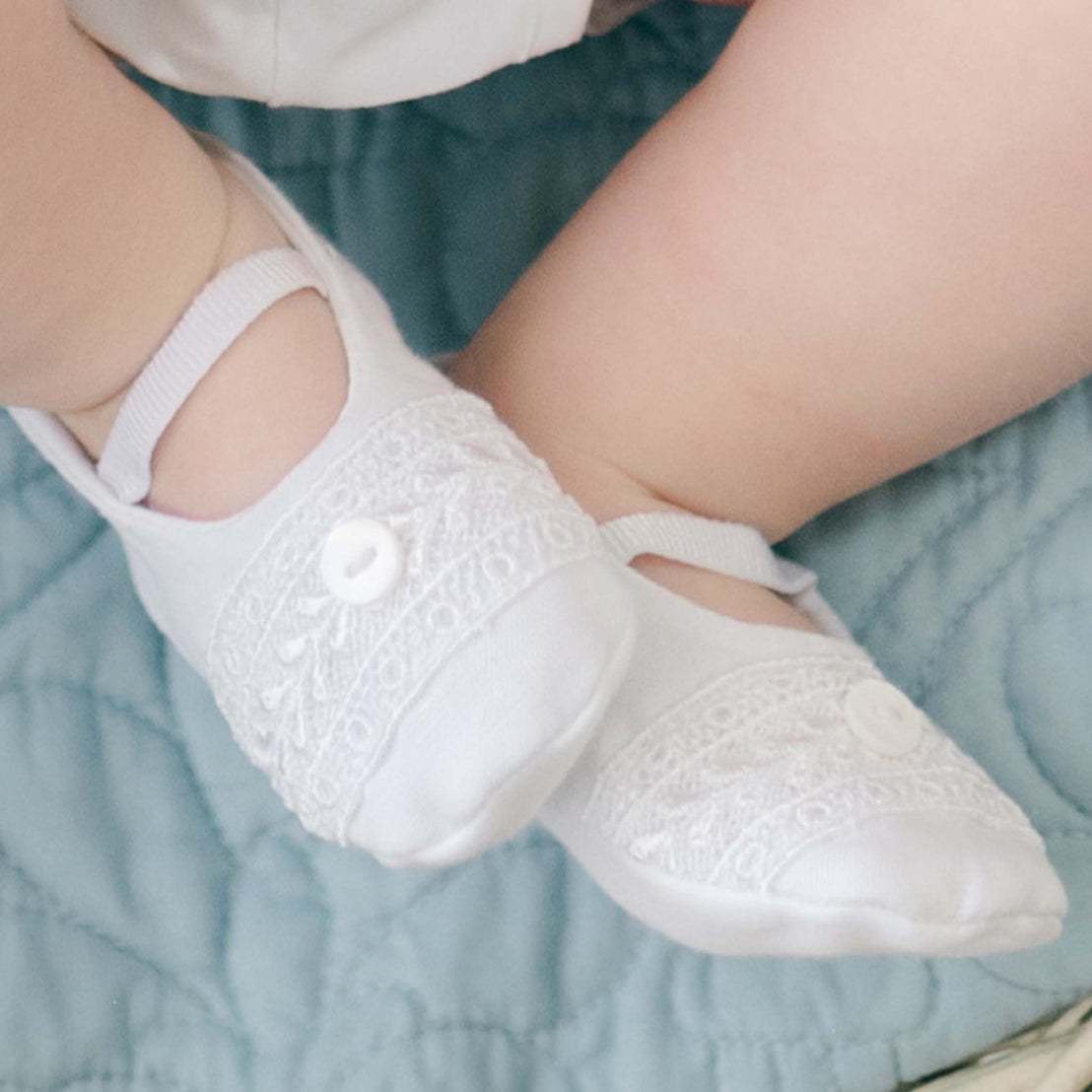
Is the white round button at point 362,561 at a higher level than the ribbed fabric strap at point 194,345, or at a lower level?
lower

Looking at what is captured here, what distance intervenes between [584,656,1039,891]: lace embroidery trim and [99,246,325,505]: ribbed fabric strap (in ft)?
0.65

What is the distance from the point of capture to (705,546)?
1.59 ft

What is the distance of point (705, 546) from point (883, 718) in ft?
0.33

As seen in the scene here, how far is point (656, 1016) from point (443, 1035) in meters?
0.10

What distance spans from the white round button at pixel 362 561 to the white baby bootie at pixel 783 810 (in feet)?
0.35

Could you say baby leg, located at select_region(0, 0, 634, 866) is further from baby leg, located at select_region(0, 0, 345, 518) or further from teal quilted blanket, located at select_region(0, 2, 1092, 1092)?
teal quilted blanket, located at select_region(0, 2, 1092, 1092)

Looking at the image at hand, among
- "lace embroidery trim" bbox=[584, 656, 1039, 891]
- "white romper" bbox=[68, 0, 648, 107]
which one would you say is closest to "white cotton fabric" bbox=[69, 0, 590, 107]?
"white romper" bbox=[68, 0, 648, 107]

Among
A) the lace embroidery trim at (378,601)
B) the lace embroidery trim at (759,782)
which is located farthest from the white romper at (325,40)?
the lace embroidery trim at (759,782)

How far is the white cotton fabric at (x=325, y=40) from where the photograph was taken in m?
0.41

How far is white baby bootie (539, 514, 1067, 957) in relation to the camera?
1.27 feet

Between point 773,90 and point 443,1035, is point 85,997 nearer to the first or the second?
point 443,1035

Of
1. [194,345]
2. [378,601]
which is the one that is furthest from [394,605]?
[194,345]

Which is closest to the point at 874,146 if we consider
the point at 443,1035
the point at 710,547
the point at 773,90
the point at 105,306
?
the point at 773,90

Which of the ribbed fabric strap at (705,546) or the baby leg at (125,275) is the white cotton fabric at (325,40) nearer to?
the baby leg at (125,275)
